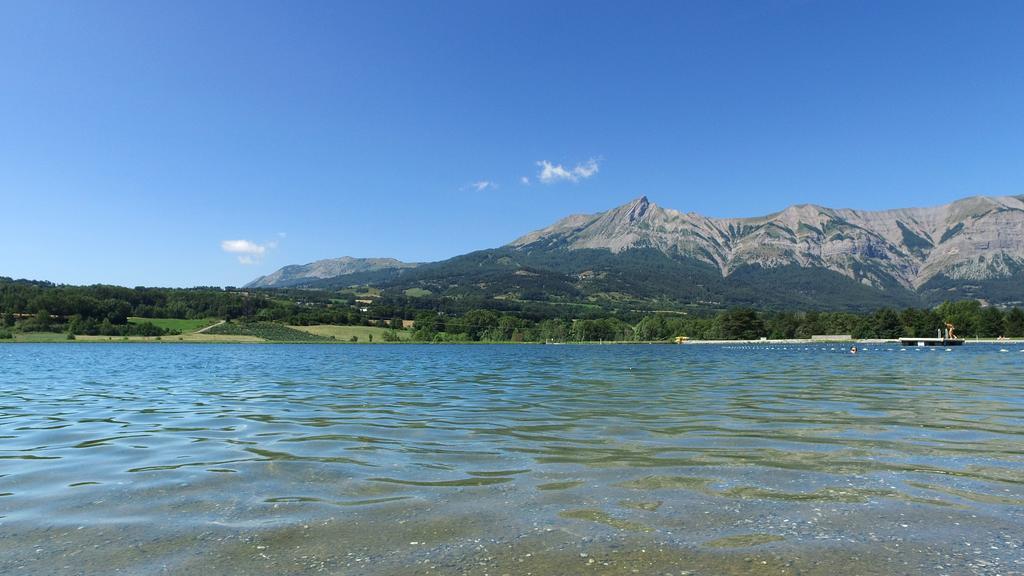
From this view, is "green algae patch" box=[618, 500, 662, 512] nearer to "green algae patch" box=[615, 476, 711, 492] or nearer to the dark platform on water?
"green algae patch" box=[615, 476, 711, 492]

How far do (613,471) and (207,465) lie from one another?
29.0ft

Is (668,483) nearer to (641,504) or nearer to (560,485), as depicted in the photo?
(641,504)

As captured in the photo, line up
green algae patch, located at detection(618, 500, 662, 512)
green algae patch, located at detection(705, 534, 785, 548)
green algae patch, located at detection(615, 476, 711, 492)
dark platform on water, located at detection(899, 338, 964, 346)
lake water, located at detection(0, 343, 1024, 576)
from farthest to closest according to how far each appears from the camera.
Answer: dark platform on water, located at detection(899, 338, 964, 346) < green algae patch, located at detection(615, 476, 711, 492) < green algae patch, located at detection(618, 500, 662, 512) < green algae patch, located at detection(705, 534, 785, 548) < lake water, located at detection(0, 343, 1024, 576)

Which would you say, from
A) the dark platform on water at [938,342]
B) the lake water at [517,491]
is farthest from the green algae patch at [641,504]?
the dark platform on water at [938,342]

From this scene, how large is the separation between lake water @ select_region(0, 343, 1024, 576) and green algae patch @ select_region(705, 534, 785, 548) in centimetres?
4

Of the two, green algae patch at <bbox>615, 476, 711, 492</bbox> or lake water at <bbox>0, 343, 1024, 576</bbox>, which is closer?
lake water at <bbox>0, 343, 1024, 576</bbox>

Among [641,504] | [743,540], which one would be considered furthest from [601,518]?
[743,540]

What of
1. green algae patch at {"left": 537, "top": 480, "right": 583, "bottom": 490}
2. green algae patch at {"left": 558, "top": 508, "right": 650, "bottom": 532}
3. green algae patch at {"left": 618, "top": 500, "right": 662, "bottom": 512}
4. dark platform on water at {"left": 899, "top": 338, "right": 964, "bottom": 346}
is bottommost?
dark platform on water at {"left": 899, "top": 338, "right": 964, "bottom": 346}

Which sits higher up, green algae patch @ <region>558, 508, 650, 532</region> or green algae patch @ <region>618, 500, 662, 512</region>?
green algae patch @ <region>558, 508, 650, 532</region>

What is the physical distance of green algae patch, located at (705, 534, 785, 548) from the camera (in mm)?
7988

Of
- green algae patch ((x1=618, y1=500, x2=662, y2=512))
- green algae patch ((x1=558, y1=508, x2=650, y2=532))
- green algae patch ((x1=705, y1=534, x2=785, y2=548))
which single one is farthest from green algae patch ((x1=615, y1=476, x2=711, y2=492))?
green algae patch ((x1=705, y1=534, x2=785, y2=548))

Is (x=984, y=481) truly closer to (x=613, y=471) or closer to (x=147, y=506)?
(x=613, y=471)

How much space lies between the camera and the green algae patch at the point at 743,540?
7.99 meters

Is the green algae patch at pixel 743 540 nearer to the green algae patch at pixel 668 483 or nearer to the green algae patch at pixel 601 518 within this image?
the green algae patch at pixel 601 518
